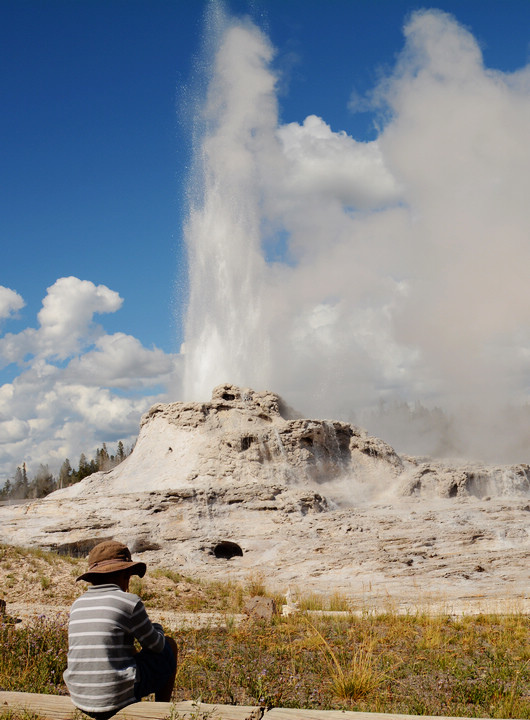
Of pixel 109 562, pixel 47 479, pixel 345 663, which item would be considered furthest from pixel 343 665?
pixel 47 479

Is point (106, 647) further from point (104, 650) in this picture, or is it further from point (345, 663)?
point (345, 663)

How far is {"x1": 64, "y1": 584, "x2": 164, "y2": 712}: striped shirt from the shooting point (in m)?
3.62

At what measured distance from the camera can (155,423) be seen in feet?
75.8

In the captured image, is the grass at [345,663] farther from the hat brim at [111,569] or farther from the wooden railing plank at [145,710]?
the hat brim at [111,569]

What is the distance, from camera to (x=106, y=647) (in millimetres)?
3629

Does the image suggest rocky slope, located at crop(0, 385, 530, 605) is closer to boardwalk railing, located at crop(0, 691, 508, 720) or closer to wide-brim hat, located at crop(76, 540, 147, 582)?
boardwalk railing, located at crop(0, 691, 508, 720)

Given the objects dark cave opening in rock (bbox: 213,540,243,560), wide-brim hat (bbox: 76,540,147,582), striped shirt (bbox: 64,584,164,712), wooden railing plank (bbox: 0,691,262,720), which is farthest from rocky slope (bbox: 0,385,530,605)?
striped shirt (bbox: 64,584,164,712)

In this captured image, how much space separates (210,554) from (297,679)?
11049mm

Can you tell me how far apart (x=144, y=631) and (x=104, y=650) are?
0.91ft

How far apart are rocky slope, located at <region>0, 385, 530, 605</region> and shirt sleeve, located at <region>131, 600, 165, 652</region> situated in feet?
31.0

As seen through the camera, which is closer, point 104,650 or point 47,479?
point 104,650

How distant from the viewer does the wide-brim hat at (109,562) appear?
390cm

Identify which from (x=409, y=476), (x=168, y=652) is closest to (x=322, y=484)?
(x=409, y=476)

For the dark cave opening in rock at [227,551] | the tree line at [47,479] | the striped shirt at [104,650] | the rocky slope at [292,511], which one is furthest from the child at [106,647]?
the tree line at [47,479]
